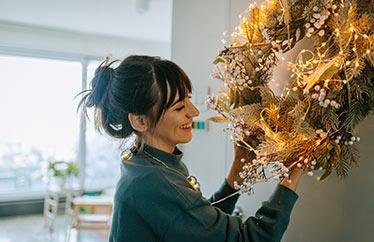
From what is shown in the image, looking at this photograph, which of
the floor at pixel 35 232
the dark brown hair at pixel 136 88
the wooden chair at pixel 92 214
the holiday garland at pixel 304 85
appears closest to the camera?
the holiday garland at pixel 304 85

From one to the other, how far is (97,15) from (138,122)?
3.00 meters

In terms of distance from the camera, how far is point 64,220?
4.55 meters

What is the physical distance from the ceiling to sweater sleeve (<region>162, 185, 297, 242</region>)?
2.33m

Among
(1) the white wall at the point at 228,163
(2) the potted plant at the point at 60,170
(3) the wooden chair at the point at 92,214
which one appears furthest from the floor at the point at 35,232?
(1) the white wall at the point at 228,163

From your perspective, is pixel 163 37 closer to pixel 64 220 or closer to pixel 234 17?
pixel 64 220

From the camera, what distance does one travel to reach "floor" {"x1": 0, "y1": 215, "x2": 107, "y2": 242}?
3.86m

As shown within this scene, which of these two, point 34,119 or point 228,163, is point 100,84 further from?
point 34,119

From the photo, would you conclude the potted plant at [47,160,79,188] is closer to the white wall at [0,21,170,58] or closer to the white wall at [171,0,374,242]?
the white wall at [0,21,170,58]

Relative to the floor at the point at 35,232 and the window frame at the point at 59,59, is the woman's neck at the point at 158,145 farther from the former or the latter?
the window frame at the point at 59,59

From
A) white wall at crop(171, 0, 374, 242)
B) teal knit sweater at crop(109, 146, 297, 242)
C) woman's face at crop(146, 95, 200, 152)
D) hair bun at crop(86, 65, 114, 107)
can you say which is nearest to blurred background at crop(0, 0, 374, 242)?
white wall at crop(171, 0, 374, 242)

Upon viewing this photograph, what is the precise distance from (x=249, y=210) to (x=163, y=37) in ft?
12.5

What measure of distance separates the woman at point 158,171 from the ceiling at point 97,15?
6.61 ft

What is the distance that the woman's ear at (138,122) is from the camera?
1.00m

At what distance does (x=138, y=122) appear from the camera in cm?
101
